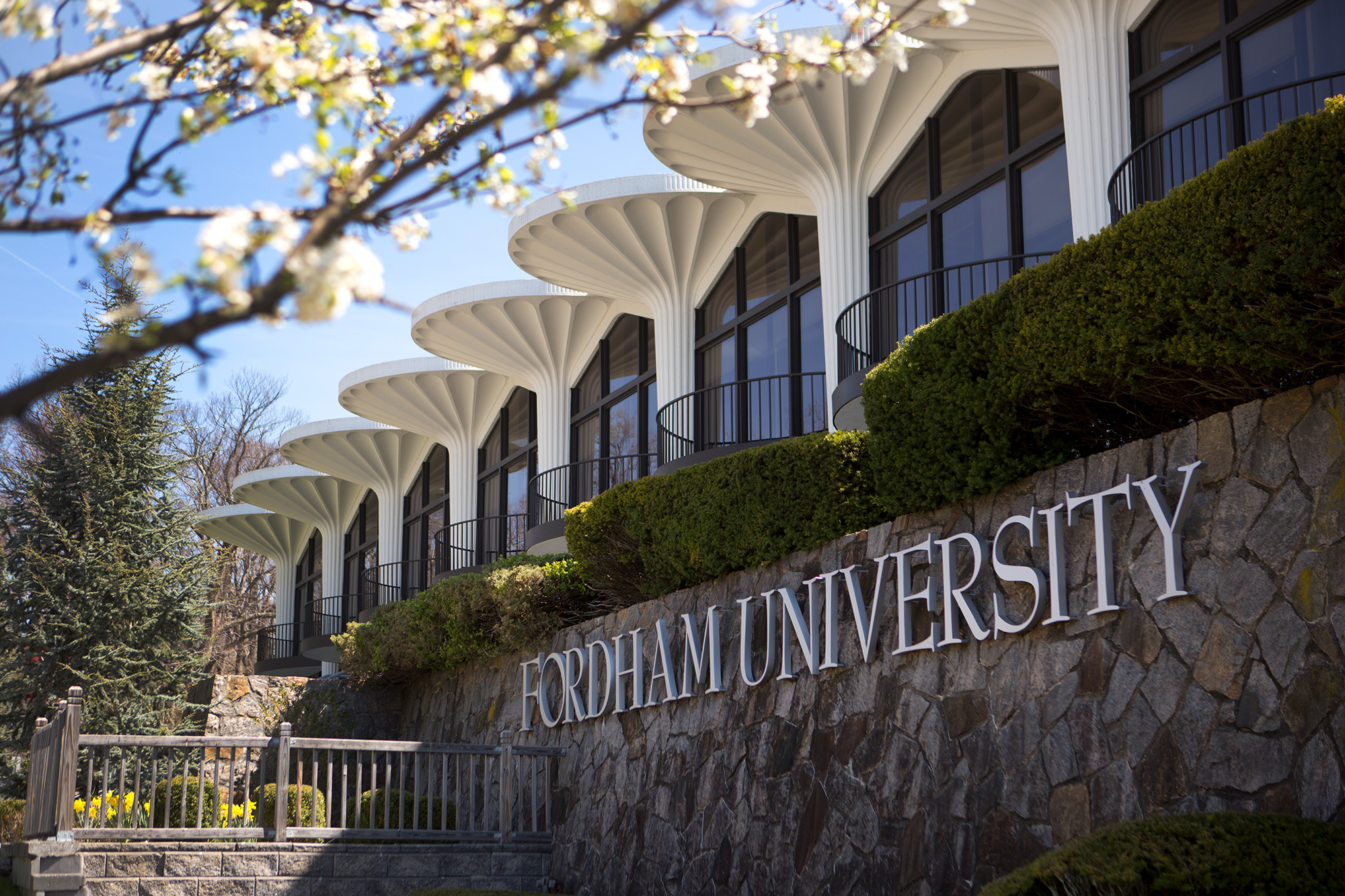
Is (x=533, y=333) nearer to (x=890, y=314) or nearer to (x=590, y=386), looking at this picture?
(x=590, y=386)

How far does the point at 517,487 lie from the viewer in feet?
89.9

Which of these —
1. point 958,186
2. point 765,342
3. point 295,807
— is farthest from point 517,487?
point 958,186

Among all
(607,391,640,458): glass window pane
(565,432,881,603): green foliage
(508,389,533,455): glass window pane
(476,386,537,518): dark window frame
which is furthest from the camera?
(508,389,533,455): glass window pane

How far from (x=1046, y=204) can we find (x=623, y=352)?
1133 centimetres

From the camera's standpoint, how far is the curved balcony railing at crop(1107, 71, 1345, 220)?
10555 mm

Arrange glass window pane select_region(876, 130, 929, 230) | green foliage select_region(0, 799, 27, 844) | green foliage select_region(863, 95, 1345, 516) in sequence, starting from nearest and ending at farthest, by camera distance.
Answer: green foliage select_region(863, 95, 1345, 516)
glass window pane select_region(876, 130, 929, 230)
green foliage select_region(0, 799, 27, 844)

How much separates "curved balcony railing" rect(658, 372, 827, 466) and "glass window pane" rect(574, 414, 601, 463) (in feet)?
14.7

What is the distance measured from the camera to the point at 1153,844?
5.51 metres

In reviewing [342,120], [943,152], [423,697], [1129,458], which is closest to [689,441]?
[943,152]

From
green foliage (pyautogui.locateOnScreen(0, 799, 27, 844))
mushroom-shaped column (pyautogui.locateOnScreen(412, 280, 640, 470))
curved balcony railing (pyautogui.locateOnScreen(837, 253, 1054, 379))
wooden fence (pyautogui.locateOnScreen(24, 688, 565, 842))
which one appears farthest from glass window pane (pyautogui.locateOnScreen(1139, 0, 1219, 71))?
green foliage (pyautogui.locateOnScreen(0, 799, 27, 844))

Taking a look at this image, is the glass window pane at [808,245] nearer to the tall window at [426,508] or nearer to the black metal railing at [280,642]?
the tall window at [426,508]

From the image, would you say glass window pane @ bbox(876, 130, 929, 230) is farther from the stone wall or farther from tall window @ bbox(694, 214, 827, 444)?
the stone wall

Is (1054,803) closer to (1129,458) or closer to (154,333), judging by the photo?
(1129,458)

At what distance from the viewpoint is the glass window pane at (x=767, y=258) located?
18.8m
